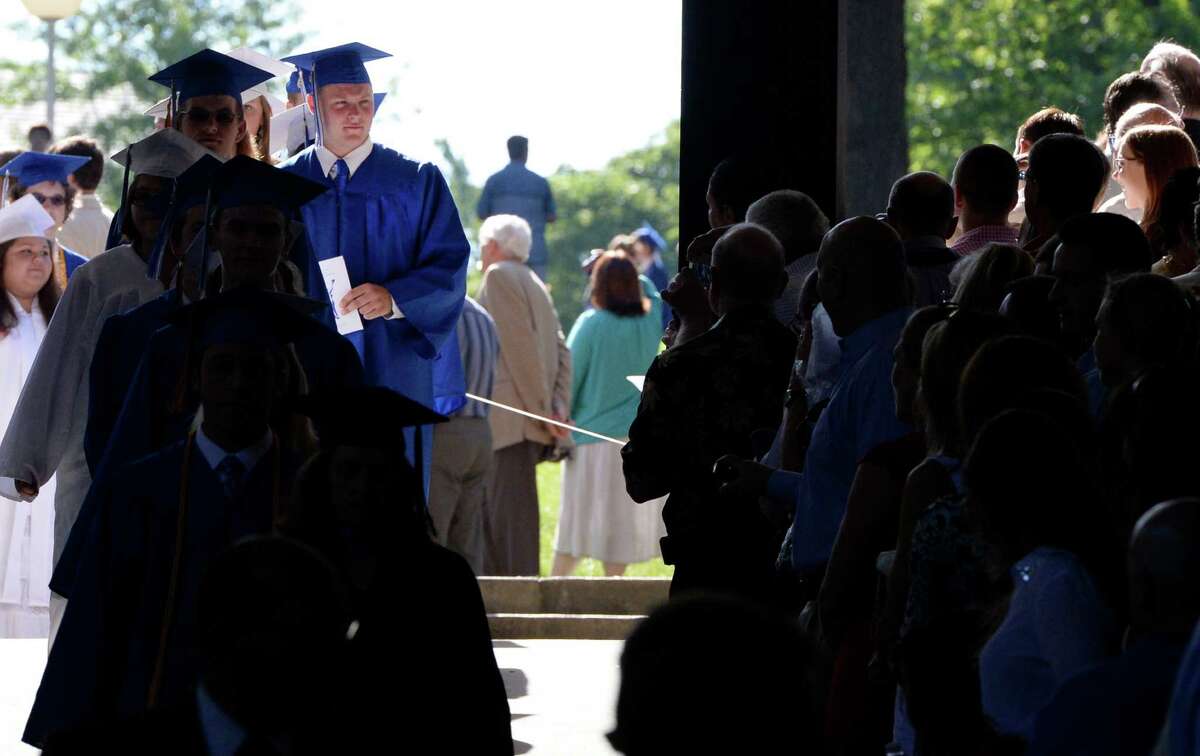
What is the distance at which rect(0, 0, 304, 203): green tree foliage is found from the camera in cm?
6097

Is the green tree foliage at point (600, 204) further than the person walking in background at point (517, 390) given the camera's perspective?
Yes

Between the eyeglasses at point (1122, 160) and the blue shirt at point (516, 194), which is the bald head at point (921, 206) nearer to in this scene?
the eyeglasses at point (1122, 160)

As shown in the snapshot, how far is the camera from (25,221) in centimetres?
1028

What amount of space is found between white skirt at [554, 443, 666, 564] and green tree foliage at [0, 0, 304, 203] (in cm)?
4624

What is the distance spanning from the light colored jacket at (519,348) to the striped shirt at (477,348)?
0.87 metres

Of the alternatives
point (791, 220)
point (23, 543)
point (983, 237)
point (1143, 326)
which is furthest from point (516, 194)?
point (1143, 326)

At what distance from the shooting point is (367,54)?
873 cm

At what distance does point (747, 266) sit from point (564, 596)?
4.84m

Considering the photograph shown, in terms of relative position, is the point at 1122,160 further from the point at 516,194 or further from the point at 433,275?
the point at 516,194

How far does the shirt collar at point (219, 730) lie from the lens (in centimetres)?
403

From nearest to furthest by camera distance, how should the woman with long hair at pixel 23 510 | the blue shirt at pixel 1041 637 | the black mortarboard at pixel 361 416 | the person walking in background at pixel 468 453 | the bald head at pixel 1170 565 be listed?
1. the bald head at pixel 1170 565
2. the blue shirt at pixel 1041 637
3. the black mortarboard at pixel 361 416
4. the woman with long hair at pixel 23 510
5. the person walking in background at pixel 468 453

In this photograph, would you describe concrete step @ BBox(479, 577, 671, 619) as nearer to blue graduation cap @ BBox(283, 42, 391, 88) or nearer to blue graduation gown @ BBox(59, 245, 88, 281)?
blue graduation gown @ BBox(59, 245, 88, 281)

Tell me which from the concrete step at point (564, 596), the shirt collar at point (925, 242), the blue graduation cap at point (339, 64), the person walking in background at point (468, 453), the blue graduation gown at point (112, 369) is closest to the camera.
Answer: the blue graduation gown at point (112, 369)

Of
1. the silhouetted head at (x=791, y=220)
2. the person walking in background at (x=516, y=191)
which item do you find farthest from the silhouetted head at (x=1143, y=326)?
the person walking in background at (x=516, y=191)
